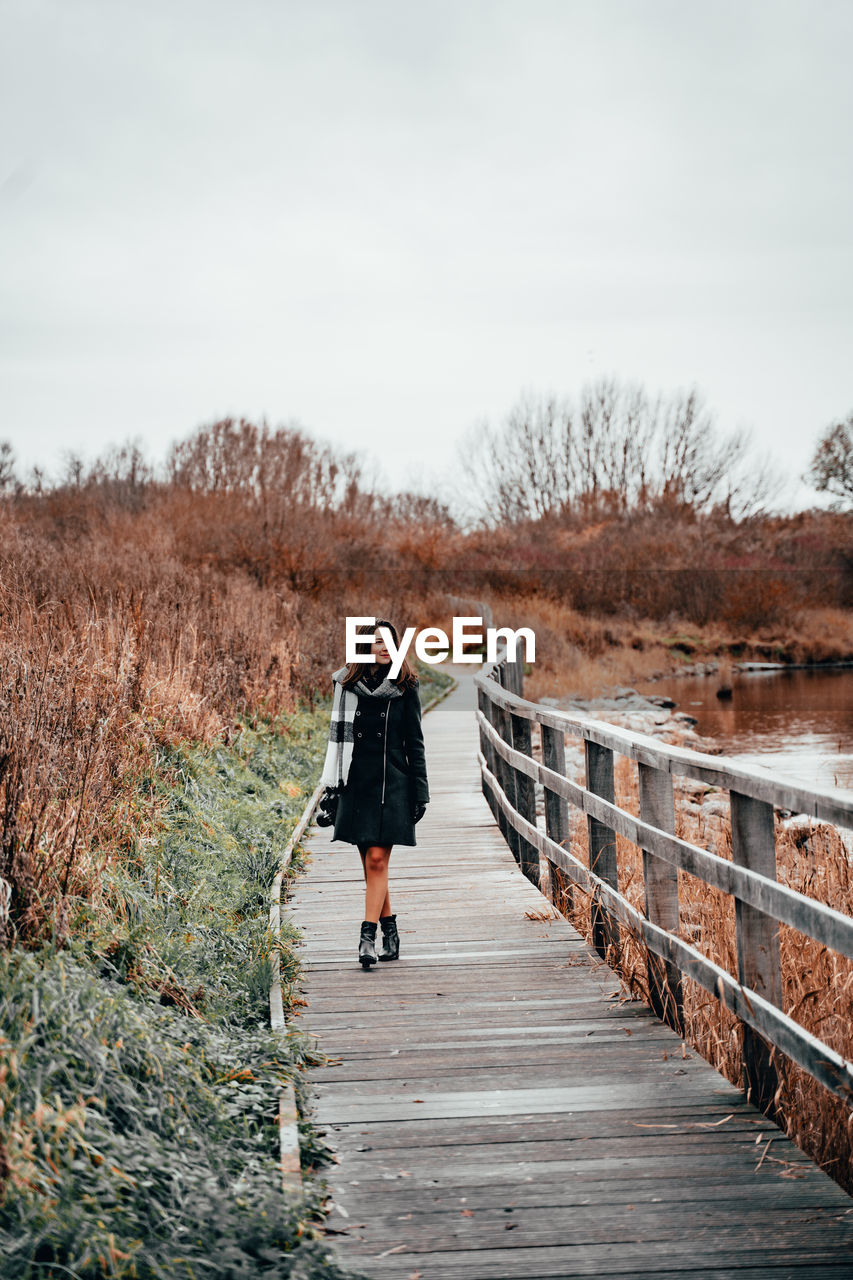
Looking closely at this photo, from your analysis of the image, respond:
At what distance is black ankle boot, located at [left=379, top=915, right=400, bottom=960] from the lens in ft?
20.2

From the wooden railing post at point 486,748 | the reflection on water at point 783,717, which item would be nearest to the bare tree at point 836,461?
the reflection on water at point 783,717

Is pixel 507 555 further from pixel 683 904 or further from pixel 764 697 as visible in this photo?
pixel 683 904

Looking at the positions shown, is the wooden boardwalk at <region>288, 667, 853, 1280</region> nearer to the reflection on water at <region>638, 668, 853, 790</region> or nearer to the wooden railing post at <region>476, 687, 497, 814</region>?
the wooden railing post at <region>476, 687, 497, 814</region>

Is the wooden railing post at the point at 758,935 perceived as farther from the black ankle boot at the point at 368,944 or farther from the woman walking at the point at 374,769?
the black ankle boot at the point at 368,944

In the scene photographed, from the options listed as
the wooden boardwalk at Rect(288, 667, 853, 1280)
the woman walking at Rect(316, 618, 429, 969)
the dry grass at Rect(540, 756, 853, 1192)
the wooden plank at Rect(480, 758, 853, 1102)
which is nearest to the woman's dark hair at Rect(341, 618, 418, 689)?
the woman walking at Rect(316, 618, 429, 969)

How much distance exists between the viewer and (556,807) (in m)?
7.18

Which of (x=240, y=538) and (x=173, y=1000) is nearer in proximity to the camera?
(x=173, y=1000)

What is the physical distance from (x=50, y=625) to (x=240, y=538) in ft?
64.6

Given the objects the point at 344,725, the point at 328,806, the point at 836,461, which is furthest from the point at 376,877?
the point at 836,461

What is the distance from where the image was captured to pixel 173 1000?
15.1ft

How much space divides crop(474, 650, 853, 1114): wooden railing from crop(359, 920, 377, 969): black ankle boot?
3.88ft

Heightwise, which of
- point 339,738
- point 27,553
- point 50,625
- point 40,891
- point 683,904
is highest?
point 27,553

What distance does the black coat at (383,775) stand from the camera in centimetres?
596

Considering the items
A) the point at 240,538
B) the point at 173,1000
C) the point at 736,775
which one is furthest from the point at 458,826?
the point at 240,538
